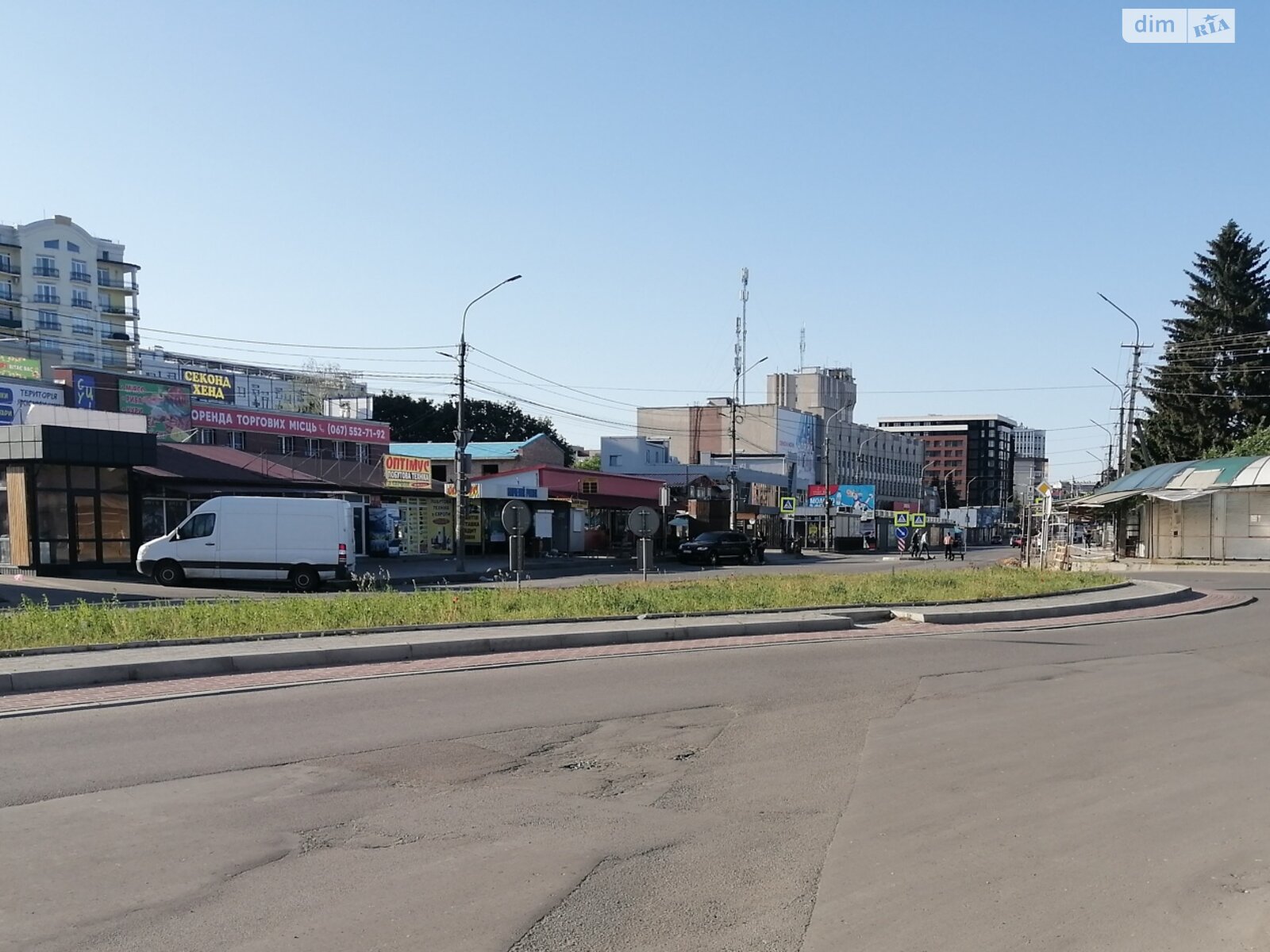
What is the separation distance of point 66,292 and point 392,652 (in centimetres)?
11738

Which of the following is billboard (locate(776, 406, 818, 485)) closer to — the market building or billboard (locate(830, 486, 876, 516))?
billboard (locate(830, 486, 876, 516))

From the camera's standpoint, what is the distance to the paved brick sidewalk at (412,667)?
1065 centimetres

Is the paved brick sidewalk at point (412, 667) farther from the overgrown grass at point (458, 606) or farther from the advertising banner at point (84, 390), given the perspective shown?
the advertising banner at point (84, 390)

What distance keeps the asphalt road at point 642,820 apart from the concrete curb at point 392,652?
68.2 inches

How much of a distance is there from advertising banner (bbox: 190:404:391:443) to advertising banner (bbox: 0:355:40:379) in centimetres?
1582

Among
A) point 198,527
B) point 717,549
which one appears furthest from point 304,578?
point 717,549

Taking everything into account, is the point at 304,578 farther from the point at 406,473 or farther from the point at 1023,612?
the point at 1023,612

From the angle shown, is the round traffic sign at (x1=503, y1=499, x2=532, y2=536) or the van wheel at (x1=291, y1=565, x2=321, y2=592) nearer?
the round traffic sign at (x1=503, y1=499, x2=532, y2=536)

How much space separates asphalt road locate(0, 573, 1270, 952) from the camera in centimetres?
505

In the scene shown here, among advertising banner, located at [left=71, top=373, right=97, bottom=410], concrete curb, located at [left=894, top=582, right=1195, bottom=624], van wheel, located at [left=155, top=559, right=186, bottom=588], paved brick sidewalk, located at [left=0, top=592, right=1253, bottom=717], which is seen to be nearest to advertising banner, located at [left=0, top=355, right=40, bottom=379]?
advertising banner, located at [left=71, top=373, right=97, bottom=410]

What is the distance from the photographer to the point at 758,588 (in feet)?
82.2

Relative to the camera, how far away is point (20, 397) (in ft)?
173

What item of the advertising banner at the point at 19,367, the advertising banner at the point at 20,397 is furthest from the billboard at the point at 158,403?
the advertising banner at the point at 19,367

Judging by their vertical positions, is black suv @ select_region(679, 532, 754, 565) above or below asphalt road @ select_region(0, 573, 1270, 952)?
below
